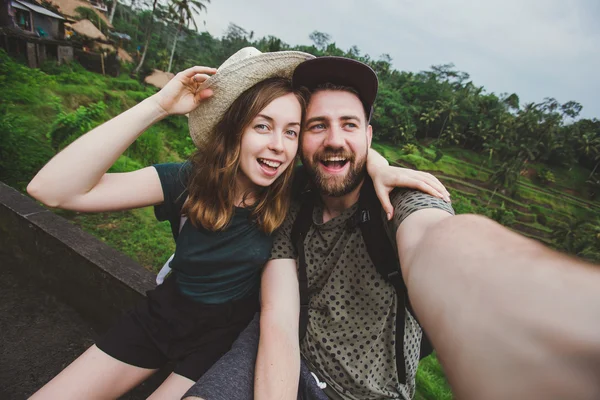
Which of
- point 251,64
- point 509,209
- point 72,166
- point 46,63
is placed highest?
point 251,64

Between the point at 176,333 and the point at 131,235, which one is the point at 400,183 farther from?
the point at 131,235

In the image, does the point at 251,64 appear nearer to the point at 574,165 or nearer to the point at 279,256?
the point at 279,256

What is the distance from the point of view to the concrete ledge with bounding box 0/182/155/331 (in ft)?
6.98

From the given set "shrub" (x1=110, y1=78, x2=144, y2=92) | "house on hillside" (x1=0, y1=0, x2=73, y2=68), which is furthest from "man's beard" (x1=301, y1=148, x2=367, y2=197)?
"house on hillside" (x1=0, y1=0, x2=73, y2=68)

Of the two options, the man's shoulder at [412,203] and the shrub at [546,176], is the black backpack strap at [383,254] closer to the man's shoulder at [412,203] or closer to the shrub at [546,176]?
the man's shoulder at [412,203]

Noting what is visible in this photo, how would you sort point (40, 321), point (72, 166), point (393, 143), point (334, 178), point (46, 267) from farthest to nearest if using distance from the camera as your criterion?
point (393, 143) < point (46, 267) < point (40, 321) < point (334, 178) < point (72, 166)

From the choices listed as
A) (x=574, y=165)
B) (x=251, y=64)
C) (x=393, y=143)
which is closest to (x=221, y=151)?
(x=251, y=64)

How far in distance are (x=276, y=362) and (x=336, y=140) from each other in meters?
1.21

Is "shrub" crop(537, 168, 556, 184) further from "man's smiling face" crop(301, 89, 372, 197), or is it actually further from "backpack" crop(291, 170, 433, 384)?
"backpack" crop(291, 170, 433, 384)

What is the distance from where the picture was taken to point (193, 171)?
1698mm

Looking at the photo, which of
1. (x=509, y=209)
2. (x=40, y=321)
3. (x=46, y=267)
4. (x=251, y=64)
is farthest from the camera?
(x=509, y=209)

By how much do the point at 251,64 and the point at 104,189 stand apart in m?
0.97

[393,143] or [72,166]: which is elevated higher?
[72,166]

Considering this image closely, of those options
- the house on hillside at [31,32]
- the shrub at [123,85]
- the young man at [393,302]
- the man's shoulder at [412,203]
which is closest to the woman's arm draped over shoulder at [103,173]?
the young man at [393,302]
